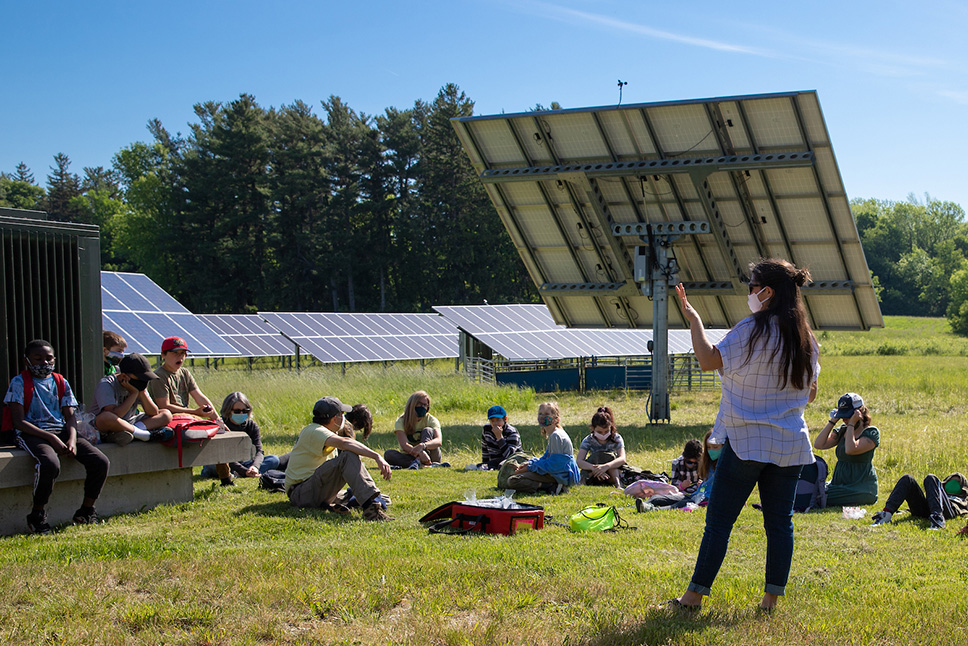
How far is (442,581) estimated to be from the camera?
5090mm

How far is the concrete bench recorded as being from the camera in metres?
6.88

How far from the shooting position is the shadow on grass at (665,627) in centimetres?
415

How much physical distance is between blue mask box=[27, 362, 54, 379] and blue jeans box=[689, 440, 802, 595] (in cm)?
517

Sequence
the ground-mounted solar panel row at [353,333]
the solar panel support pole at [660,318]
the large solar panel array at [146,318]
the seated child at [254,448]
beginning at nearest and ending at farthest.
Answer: the seated child at [254,448], the solar panel support pole at [660,318], the large solar panel array at [146,318], the ground-mounted solar panel row at [353,333]

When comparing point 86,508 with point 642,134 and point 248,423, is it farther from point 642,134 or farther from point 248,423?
point 642,134

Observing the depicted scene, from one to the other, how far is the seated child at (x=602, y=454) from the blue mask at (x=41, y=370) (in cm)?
532

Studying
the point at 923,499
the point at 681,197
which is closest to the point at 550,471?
the point at 923,499

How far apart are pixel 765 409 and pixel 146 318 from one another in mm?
19550

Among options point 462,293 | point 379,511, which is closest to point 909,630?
point 379,511

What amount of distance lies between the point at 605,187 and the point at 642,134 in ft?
4.93

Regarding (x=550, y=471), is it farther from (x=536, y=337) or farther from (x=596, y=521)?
(x=536, y=337)

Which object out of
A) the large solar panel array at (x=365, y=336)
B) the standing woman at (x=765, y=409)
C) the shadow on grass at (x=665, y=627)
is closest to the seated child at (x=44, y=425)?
the shadow on grass at (x=665, y=627)

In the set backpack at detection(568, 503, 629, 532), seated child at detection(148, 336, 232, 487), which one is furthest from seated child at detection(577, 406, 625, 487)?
seated child at detection(148, 336, 232, 487)

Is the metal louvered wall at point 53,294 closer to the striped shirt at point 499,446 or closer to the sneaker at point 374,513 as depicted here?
the sneaker at point 374,513
